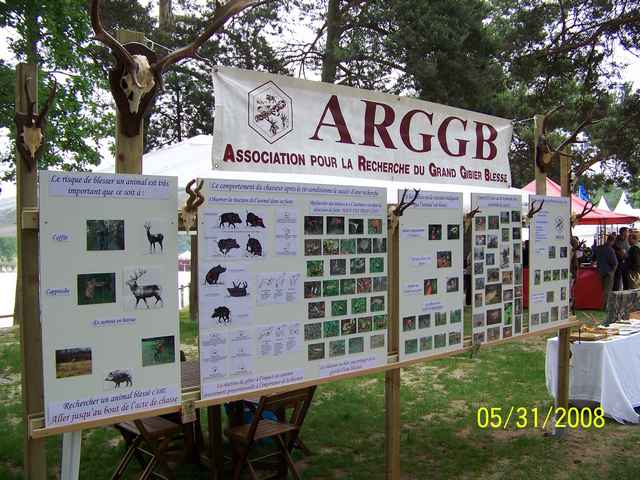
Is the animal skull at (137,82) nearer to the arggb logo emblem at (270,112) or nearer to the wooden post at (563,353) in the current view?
the arggb logo emblem at (270,112)

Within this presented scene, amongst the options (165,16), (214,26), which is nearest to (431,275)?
(214,26)

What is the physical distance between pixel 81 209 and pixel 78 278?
0.26m

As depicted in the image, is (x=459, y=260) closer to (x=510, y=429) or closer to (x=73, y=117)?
(x=510, y=429)

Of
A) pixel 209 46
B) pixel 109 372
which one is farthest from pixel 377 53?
→ pixel 109 372

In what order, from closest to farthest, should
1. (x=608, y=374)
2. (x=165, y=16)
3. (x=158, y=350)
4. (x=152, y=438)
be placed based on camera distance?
(x=158, y=350), (x=152, y=438), (x=608, y=374), (x=165, y=16)

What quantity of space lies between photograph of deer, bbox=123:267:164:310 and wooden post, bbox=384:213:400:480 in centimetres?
139

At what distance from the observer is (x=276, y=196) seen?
2.79 metres

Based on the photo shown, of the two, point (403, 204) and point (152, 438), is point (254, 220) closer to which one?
point (403, 204)

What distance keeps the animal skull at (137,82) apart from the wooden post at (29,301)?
35 centimetres

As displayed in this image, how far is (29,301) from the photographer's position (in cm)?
227

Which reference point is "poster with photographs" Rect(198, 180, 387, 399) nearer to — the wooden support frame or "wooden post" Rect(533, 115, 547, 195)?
"wooden post" Rect(533, 115, 547, 195)

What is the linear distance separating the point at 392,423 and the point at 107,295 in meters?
1.97

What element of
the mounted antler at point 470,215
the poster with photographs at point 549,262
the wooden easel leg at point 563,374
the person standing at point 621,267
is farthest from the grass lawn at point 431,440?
the person standing at point 621,267

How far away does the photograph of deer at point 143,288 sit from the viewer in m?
2.33
